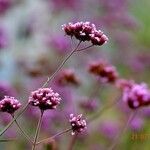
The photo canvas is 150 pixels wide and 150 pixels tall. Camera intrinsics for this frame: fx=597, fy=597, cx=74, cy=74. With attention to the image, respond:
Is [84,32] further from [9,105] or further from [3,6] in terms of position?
[3,6]

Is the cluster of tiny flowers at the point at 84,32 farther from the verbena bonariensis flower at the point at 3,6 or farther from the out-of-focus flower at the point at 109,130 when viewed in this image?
the verbena bonariensis flower at the point at 3,6

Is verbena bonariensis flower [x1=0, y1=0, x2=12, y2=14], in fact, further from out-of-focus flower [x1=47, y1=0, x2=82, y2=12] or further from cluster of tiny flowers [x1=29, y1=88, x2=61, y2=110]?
cluster of tiny flowers [x1=29, y1=88, x2=61, y2=110]

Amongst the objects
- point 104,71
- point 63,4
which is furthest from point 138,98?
point 63,4

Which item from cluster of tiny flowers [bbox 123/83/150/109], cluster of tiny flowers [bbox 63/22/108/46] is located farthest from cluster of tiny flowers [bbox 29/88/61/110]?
cluster of tiny flowers [bbox 123/83/150/109]

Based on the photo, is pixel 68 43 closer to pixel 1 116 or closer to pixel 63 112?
pixel 63 112

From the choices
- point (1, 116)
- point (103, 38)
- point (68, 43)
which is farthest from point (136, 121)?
point (103, 38)

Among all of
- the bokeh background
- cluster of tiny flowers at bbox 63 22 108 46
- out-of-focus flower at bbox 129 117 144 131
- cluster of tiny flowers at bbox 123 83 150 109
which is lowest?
cluster of tiny flowers at bbox 63 22 108 46
